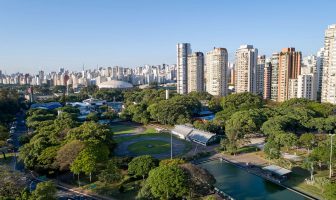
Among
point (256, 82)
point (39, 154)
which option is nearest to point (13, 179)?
point (39, 154)

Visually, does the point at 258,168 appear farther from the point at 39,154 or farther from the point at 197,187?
the point at 39,154

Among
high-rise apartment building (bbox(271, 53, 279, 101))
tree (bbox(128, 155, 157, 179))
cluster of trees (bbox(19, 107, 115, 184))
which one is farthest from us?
high-rise apartment building (bbox(271, 53, 279, 101))

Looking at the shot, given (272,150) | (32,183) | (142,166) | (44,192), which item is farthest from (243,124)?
(44,192)

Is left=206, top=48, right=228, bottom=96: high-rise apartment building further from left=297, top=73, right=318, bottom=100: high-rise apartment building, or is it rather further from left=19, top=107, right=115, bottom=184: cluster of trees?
left=19, top=107, right=115, bottom=184: cluster of trees

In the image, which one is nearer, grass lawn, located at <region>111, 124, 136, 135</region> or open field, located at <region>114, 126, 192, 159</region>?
open field, located at <region>114, 126, 192, 159</region>

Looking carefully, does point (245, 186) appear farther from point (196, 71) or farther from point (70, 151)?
point (196, 71)

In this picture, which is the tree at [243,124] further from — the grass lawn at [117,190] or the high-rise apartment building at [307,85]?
the high-rise apartment building at [307,85]

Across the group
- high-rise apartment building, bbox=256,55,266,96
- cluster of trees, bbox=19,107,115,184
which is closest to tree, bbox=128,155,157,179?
cluster of trees, bbox=19,107,115,184
